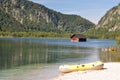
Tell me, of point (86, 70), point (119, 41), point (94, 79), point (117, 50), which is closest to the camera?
point (94, 79)

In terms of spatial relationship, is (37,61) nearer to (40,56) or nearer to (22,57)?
(22,57)

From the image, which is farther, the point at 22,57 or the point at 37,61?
the point at 22,57

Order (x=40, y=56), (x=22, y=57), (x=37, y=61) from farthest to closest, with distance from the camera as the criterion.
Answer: (x=40, y=56) < (x=22, y=57) < (x=37, y=61)

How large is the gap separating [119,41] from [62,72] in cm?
6206

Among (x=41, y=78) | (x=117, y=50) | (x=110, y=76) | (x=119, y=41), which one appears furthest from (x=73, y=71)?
(x=119, y=41)

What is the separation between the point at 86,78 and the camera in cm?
3500

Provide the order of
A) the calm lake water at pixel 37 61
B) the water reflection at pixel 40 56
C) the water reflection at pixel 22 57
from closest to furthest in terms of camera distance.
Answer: the calm lake water at pixel 37 61, the water reflection at pixel 22 57, the water reflection at pixel 40 56

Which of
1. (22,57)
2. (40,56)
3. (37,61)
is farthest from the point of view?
(40,56)

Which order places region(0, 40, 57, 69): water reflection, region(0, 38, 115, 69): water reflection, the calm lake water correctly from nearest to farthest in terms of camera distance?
the calm lake water < region(0, 40, 57, 69): water reflection < region(0, 38, 115, 69): water reflection

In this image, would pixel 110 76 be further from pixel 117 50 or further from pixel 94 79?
pixel 117 50

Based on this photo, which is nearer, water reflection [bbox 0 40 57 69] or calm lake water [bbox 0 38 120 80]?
calm lake water [bbox 0 38 120 80]

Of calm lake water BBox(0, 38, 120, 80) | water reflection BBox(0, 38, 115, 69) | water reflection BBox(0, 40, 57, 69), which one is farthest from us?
water reflection BBox(0, 38, 115, 69)

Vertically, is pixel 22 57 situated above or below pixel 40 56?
above

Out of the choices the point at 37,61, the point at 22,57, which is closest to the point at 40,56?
the point at 22,57
